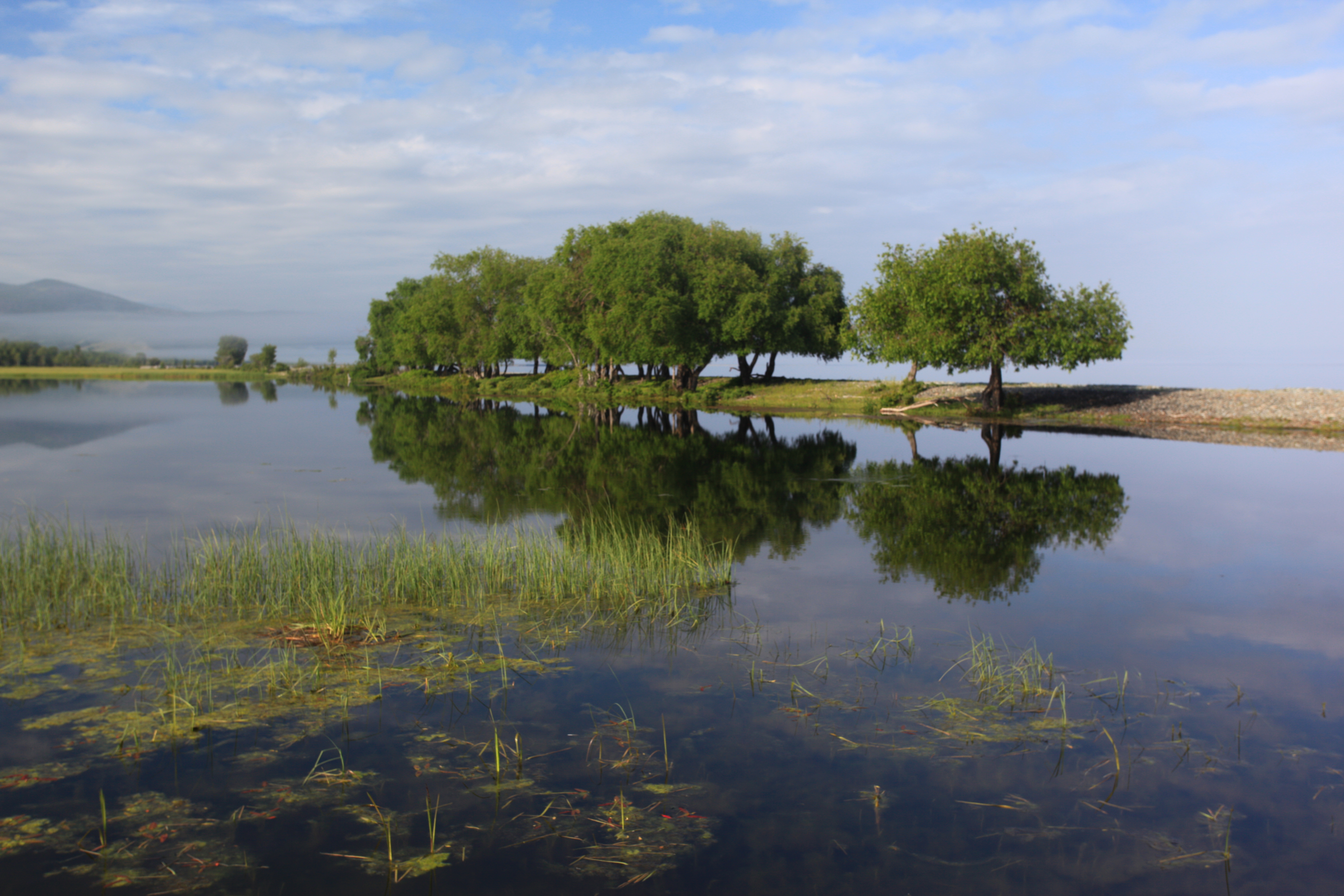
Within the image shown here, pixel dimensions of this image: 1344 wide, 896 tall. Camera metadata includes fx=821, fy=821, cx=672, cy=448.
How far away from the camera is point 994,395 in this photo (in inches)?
1896

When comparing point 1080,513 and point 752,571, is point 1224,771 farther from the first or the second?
point 1080,513

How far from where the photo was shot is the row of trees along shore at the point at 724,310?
4378 cm

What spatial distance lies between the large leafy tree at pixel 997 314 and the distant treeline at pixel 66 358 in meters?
142

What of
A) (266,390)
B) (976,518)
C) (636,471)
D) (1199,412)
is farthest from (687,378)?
(266,390)

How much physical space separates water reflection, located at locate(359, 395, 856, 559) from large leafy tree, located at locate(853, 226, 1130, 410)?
886 centimetres

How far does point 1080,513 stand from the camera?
20.3 metres

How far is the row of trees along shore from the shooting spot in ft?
144

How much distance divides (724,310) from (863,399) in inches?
517

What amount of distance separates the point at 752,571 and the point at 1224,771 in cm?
810

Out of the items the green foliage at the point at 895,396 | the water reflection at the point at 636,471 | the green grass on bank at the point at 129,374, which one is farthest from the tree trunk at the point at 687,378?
the green grass on bank at the point at 129,374

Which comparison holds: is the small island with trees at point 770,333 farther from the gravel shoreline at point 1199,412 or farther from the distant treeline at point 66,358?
the distant treeline at point 66,358

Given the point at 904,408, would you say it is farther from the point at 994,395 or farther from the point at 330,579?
the point at 330,579

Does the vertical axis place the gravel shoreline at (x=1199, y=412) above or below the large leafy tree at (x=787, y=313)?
below

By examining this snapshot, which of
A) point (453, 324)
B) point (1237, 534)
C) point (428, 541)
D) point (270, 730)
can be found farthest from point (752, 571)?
point (453, 324)
